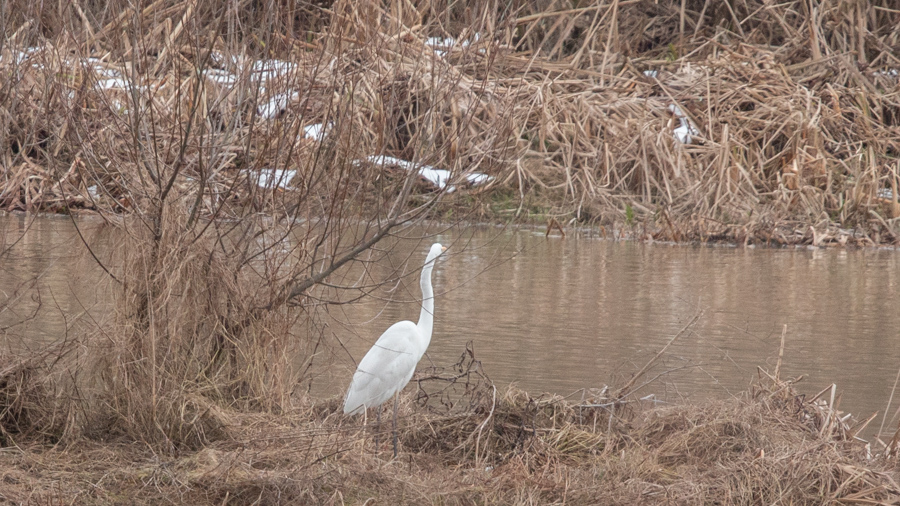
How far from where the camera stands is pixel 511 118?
640cm

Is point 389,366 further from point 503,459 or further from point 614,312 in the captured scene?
point 614,312

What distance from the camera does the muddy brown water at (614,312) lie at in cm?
816

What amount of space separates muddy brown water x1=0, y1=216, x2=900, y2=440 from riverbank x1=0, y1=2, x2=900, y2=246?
68 centimetres

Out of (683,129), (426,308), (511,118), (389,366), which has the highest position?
(683,129)

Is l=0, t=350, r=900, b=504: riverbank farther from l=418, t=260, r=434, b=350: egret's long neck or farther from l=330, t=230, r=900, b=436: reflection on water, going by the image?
l=330, t=230, r=900, b=436: reflection on water

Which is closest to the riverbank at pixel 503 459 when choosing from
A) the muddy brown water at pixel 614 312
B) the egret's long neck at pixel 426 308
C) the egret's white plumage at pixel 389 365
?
the egret's white plumage at pixel 389 365

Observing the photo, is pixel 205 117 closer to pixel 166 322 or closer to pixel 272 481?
pixel 166 322

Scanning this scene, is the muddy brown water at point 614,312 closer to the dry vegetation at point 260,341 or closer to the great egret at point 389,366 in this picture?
the great egret at point 389,366

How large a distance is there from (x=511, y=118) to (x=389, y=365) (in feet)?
5.27

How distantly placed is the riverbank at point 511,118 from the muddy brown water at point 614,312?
0.68m

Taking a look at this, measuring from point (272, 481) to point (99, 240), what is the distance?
6.62 feet

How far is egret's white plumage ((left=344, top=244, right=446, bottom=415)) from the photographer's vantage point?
6.55 meters

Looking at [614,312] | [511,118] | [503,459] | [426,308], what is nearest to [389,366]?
[426,308]

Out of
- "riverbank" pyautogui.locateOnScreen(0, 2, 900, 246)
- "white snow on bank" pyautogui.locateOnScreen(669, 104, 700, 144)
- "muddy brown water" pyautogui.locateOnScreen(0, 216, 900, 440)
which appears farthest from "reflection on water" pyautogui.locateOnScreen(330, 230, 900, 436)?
"white snow on bank" pyautogui.locateOnScreen(669, 104, 700, 144)
